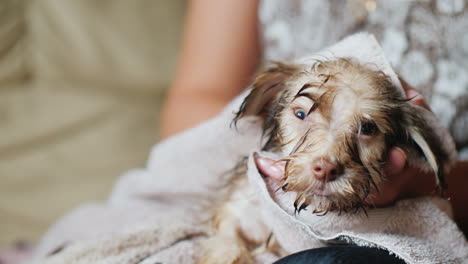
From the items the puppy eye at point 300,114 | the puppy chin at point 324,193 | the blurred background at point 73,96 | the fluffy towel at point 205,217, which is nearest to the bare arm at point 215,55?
the blurred background at point 73,96

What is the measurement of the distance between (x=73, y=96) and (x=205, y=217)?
893mm

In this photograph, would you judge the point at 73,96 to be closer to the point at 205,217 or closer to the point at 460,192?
the point at 205,217

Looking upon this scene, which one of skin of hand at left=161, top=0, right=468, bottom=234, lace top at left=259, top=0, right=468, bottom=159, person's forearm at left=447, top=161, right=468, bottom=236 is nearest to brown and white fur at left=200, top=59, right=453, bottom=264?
person's forearm at left=447, top=161, right=468, bottom=236

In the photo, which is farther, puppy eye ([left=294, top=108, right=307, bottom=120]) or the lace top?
the lace top

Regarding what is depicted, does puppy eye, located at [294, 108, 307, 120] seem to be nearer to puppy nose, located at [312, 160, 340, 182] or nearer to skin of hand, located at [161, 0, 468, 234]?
puppy nose, located at [312, 160, 340, 182]

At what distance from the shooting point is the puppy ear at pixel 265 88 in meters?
1.26

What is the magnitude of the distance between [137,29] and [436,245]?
4.63ft

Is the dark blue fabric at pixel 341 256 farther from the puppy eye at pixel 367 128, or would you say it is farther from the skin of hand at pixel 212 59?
the skin of hand at pixel 212 59

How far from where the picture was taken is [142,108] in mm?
2135

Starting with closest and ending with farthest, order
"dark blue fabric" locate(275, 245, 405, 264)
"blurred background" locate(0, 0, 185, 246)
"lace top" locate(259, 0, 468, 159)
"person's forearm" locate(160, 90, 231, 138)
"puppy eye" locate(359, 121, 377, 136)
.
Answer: "dark blue fabric" locate(275, 245, 405, 264), "puppy eye" locate(359, 121, 377, 136), "lace top" locate(259, 0, 468, 159), "person's forearm" locate(160, 90, 231, 138), "blurred background" locate(0, 0, 185, 246)

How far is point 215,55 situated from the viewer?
6.23ft

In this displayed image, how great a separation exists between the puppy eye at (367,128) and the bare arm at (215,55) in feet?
2.68

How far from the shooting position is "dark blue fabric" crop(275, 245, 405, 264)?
3.04 feet

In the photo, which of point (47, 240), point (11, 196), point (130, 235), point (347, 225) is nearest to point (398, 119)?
point (347, 225)
